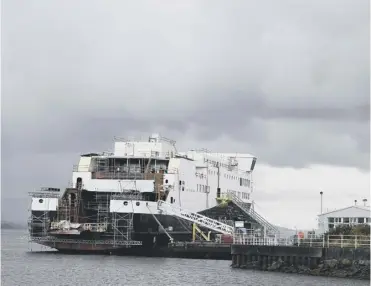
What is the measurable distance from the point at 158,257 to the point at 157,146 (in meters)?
10.6

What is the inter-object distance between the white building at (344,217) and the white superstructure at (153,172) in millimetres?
11164

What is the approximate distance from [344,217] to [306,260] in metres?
14.9

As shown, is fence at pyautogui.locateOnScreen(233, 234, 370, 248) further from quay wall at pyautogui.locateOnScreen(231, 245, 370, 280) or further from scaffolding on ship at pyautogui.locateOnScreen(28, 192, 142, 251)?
scaffolding on ship at pyautogui.locateOnScreen(28, 192, 142, 251)

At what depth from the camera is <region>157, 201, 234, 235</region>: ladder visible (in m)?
59.6

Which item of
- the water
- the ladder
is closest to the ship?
the ladder

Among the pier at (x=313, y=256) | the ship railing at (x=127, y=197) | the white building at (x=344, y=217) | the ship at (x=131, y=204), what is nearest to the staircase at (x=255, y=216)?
the ship at (x=131, y=204)

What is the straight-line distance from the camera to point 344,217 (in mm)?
58594

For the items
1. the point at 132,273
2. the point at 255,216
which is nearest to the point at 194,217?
the point at 255,216

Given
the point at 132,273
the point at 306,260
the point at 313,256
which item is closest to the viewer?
the point at 313,256

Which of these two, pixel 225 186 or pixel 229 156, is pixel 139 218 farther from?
pixel 229 156

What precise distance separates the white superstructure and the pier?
12.9 m

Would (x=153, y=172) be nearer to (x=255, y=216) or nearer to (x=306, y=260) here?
(x=255, y=216)

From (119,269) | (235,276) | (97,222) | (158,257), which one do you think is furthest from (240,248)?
(97,222)

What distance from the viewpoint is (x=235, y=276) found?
43.8 meters
